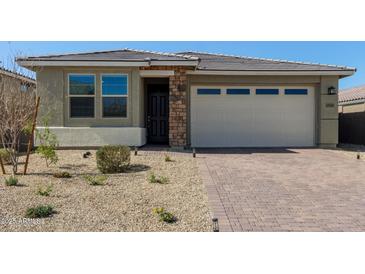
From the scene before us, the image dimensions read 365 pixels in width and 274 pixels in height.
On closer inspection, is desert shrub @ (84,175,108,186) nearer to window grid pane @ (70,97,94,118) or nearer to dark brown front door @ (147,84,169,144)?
window grid pane @ (70,97,94,118)

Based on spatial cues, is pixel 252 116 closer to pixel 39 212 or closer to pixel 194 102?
pixel 194 102

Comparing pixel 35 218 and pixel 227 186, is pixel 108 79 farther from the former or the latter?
pixel 35 218

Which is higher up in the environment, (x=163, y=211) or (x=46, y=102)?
(x=46, y=102)

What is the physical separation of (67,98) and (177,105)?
4168 millimetres

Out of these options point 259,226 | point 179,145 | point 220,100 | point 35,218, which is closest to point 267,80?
point 220,100

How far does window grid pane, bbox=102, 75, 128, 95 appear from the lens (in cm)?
1195

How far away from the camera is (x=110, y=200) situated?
224 inches

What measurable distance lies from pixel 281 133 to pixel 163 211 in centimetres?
1061

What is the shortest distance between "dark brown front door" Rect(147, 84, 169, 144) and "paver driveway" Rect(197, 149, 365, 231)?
13.2 ft

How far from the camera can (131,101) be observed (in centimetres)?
1195

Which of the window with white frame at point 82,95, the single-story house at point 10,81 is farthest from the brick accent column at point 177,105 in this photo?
the single-story house at point 10,81

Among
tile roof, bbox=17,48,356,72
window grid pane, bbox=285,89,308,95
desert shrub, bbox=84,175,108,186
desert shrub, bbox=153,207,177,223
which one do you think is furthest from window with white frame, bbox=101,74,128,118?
desert shrub, bbox=153,207,177,223

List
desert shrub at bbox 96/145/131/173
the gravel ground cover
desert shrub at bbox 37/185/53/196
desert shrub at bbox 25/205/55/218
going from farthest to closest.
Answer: desert shrub at bbox 96/145/131/173 < desert shrub at bbox 37/185/53/196 < desert shrub at bbox 25/205/55/218 < the gravel ground cover

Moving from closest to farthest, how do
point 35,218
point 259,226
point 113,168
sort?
point 259,226
point 35,218
point 113,168
